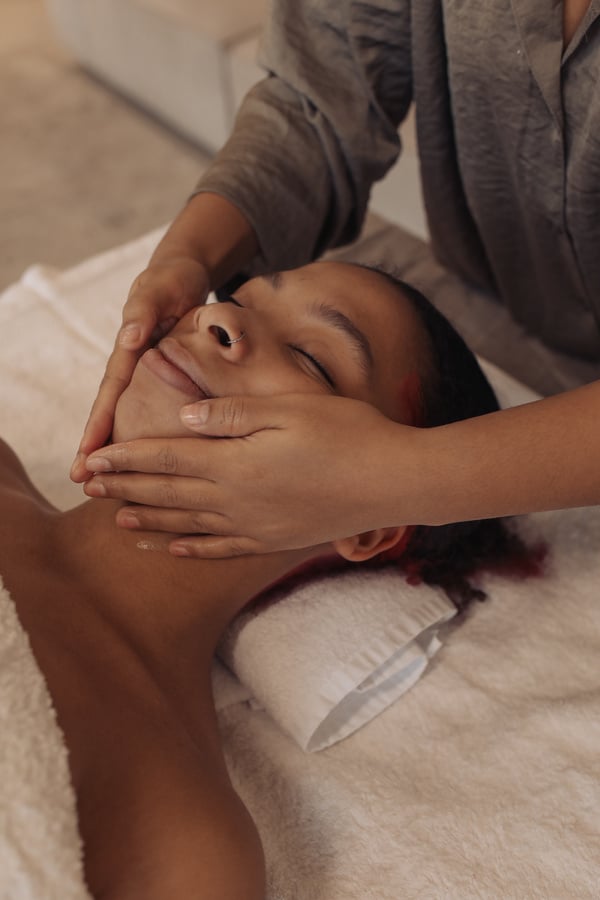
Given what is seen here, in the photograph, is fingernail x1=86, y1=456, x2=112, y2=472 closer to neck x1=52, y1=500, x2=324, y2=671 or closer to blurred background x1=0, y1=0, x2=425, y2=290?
neck x1=52, y1=500, x2=324, y2=671

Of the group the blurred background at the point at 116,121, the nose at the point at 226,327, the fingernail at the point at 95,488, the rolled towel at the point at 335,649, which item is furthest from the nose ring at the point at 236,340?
the blurred background at the point at 116,121

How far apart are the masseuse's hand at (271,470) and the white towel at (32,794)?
8.2 inches

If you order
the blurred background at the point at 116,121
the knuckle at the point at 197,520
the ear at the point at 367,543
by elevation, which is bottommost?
the blurred background at the point at 116,121

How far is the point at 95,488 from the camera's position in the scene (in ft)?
3.09

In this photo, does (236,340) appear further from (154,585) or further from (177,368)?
(154,585)

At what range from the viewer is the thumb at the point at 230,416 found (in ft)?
2.86

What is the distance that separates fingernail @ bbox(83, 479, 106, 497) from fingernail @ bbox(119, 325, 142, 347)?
0.18 m

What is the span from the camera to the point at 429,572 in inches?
46.2

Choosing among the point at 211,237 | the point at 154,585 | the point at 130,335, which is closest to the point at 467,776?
the point at 154,585

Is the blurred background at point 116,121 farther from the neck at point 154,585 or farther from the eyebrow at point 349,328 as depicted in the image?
the neck at point 154,585

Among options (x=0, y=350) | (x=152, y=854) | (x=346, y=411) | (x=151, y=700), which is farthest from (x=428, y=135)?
(x=152, y=854)

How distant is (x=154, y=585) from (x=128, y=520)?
92mm

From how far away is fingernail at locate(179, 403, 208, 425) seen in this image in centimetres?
88

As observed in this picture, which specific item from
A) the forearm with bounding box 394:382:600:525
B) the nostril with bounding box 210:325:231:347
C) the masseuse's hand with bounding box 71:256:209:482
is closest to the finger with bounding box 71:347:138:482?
the masseuse's hand with bounding box 71:256:209:482
